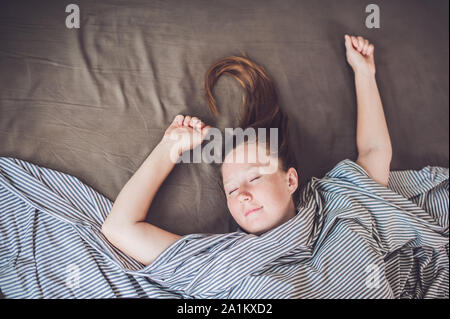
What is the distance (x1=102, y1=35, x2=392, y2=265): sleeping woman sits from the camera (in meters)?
0.72

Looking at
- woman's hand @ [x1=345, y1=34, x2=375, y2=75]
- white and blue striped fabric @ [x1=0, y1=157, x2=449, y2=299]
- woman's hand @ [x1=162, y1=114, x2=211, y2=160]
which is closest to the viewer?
white and blue striped fabric @ [x1=0, y1=157, x2=449, y2=299]

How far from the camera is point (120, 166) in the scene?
2.56 ft

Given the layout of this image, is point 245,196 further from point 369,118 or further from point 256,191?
point 369,118

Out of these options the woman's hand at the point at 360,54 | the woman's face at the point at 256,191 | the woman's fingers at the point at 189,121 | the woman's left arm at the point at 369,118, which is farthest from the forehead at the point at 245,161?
the woman's hand at the point at 360,54

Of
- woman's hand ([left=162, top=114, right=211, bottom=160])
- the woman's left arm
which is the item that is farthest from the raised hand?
the woman's left arm

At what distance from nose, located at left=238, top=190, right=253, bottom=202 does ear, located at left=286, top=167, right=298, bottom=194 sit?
12 centimetres

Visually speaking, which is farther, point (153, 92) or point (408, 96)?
point (408, 96)

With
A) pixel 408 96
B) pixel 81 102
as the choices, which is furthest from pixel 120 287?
pixel 408 96

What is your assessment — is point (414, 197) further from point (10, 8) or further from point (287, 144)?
point (10, 8)

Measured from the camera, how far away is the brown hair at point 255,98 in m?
0.84

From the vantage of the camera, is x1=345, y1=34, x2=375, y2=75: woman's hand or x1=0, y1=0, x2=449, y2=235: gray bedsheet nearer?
x1=0, y1=0, x2=449, y2=235: gray bedsheet

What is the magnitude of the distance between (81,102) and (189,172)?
0.33 metres

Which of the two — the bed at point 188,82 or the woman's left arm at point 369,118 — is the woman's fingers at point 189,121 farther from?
the woman's left arm at point 369,118

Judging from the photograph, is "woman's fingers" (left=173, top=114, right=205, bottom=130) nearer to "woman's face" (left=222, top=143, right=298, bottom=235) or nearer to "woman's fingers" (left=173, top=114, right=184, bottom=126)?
"woman's fingers" (left=173, top=114, right=184, bottom=126)
